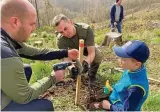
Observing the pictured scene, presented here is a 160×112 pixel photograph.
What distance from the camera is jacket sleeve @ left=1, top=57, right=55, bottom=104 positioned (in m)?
2.05

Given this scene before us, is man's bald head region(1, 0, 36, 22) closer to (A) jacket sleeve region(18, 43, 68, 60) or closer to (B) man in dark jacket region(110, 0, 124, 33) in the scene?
(A) jacket sleeve region(18, 43, 68, 60)

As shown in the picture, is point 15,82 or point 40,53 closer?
point 15,82

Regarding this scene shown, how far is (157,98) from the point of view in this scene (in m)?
3.60

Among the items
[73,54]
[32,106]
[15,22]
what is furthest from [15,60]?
[73,54]

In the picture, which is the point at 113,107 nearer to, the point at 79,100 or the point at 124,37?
the point at 79,100

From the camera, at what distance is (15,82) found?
A: 211 cm

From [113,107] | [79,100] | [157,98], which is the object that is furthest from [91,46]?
[113,107]

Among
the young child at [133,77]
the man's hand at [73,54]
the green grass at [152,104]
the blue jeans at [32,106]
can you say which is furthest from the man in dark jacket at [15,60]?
the green grass at [152,104]

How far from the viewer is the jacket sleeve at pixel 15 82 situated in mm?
2053

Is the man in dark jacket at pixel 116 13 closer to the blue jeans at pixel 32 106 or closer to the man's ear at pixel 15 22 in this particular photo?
the blue jeans at pixel 32 106

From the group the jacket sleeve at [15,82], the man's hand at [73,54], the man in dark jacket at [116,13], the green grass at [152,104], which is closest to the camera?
the jacket sleeve at [15,82]

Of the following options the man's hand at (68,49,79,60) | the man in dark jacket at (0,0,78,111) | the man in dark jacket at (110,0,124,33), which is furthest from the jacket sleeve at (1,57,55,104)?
the man in dark jacket at (110,0,124,33)

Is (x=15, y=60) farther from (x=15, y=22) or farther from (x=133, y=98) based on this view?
(x=133, y=98)

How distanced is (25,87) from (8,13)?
1.84 ft
